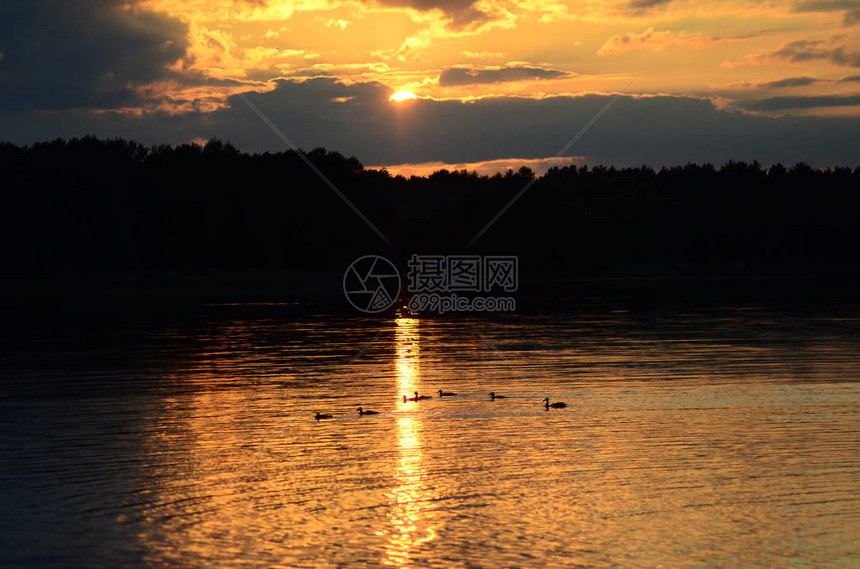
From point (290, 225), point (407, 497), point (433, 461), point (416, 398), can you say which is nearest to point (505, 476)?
point (433, 461)

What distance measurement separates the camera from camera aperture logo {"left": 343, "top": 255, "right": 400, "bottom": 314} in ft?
302

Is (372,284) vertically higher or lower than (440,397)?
higher

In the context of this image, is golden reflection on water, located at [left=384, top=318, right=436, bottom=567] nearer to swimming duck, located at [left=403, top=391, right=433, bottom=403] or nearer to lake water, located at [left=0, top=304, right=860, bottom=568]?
lake water, located at [left=0, top=304, right=860, bottom=568]

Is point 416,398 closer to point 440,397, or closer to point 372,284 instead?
point 440,397

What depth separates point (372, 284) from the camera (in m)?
134

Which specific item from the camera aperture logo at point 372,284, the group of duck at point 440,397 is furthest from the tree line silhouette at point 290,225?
the group of duck at point 440,397

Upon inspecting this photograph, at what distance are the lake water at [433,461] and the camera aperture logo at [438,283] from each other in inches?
1654

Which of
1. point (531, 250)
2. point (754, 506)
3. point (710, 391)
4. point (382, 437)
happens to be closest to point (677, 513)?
point (754, 506)

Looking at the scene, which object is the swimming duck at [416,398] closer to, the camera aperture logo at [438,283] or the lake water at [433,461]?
the lake water at [433,461]

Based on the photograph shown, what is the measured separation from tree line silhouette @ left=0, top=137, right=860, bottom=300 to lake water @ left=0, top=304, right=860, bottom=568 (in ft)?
323

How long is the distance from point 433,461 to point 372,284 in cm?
11343

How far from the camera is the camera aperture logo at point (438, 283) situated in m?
88.3

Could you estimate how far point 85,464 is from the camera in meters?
20.3

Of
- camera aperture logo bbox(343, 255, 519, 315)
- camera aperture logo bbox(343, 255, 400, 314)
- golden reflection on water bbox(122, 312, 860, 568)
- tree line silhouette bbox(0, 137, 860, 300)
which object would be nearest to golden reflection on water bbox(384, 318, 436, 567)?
golden reflection on water bbox(122, 312, 860, 568)
